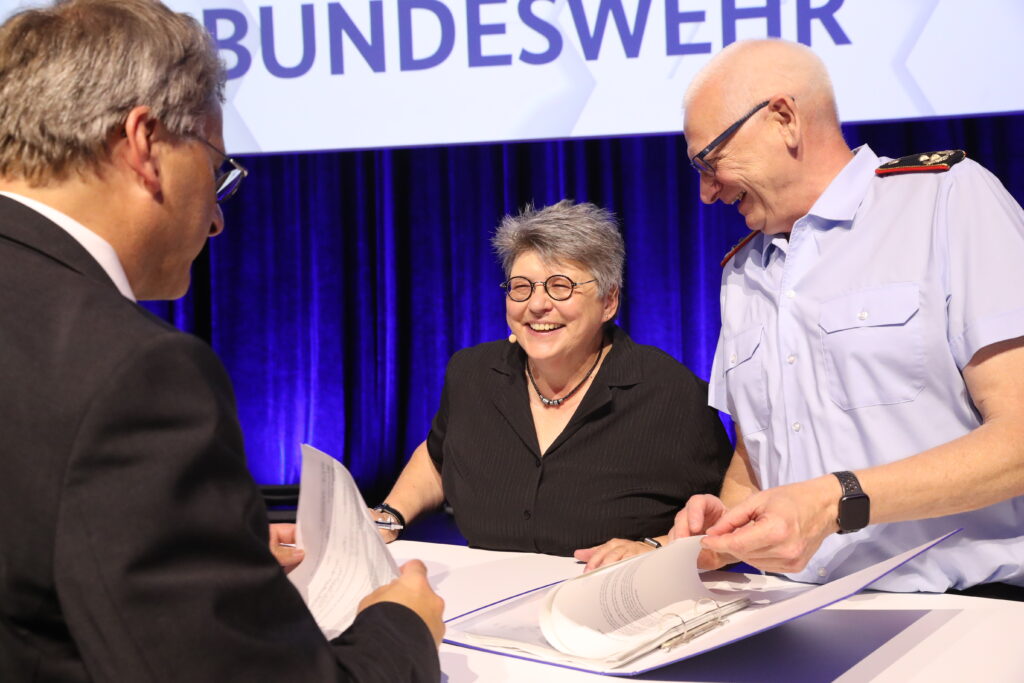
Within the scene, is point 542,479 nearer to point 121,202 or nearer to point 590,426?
point 590,426

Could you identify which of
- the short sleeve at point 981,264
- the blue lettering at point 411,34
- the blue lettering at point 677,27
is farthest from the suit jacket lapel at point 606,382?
the blue lettering at point 411,34

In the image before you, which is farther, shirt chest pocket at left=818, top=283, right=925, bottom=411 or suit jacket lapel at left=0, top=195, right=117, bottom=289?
shirt chest pocket at left=818, top=283, right=925, bottom=411

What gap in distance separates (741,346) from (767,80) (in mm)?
480

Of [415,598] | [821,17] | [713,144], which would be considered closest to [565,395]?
[713,144]

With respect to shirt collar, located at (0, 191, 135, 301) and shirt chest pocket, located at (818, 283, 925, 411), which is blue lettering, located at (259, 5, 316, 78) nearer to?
shirt chest pocket, located at (818, 283, 925, 411)

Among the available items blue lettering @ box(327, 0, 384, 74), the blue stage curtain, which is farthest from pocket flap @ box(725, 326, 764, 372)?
the blue stage curtain

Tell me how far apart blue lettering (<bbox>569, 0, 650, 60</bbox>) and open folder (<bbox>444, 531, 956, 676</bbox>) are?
8.44 ft

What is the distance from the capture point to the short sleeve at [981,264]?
1.33 meters

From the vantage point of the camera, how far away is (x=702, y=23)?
10.9 feet

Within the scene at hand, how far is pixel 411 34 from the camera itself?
357cm

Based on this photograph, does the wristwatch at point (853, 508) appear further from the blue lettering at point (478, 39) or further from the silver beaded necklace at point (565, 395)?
the blue lettering at point (478, 39)

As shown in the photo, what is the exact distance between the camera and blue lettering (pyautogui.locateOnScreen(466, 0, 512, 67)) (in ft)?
11.5

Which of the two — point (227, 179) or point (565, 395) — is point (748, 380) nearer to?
point (565, 395)
